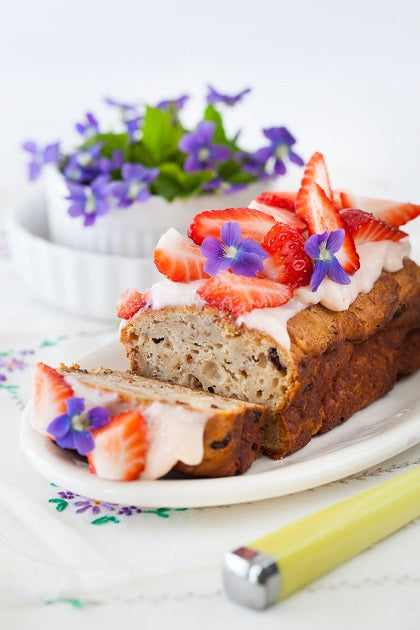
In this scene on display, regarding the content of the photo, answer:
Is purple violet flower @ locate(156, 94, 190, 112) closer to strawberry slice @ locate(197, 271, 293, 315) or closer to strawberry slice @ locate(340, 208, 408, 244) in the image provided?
strawberry slice @ locate(340, 208, 408, 244)

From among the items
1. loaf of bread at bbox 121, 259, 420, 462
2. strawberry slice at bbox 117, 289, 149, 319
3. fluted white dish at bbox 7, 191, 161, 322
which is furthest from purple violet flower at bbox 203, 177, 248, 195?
strawberry slice at bbox 117, 289, 149, 319

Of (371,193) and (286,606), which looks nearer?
(286,606)

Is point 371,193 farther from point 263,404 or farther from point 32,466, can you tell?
point 32,466

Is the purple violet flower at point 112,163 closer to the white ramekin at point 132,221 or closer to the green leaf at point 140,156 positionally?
the green leaf at point 140,156

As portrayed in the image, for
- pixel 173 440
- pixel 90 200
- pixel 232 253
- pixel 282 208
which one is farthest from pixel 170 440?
pixel 90 200

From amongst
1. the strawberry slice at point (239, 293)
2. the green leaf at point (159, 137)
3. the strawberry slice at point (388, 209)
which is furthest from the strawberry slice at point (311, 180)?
the green leaf at point (159, 137)

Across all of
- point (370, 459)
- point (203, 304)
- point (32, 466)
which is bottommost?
point (32, 466)

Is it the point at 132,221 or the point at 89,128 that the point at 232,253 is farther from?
the point at 89,128

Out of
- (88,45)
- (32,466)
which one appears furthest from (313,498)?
(88,45)
